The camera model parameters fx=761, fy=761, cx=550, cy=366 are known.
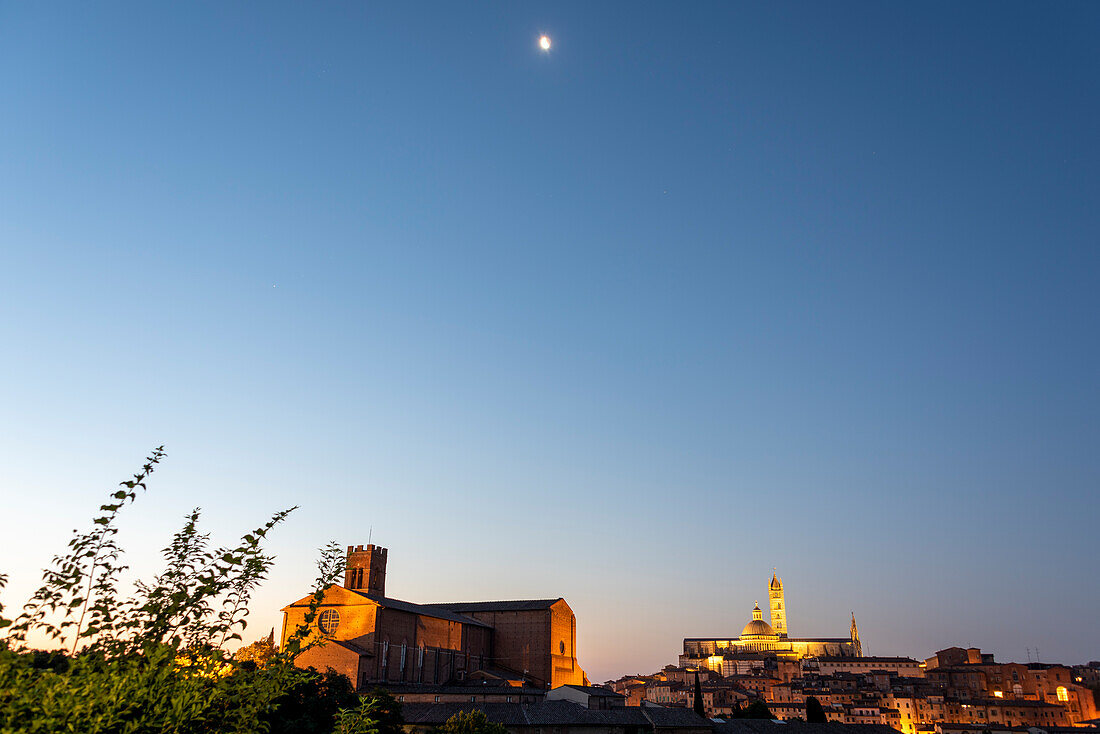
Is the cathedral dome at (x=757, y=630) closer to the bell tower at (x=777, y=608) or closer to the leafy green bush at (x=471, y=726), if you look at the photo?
the bell tower at (x=777, y=608)

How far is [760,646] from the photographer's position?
544 feet

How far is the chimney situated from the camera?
74562mm

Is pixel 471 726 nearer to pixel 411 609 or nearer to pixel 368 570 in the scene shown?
pixel 411 609

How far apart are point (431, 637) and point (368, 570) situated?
40.6 feet

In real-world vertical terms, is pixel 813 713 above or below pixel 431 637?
below

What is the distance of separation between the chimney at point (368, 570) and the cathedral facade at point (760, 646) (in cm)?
10241

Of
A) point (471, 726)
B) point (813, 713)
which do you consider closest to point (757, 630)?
point (813, 713)

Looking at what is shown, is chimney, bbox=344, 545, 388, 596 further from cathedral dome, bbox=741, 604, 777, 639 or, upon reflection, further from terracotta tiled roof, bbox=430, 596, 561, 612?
cathedral dome, bbox=741, 604, 777, 639

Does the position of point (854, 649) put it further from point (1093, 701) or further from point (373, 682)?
point (373, 682)

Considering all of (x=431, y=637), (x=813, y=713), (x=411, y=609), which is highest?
(x=411, y=609)

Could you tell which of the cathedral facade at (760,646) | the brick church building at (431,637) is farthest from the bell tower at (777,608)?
the brick church building at (431,637)

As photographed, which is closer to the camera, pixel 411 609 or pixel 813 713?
pixel 411 609

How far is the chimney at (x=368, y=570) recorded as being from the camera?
7456 cm

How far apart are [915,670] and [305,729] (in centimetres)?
12531
